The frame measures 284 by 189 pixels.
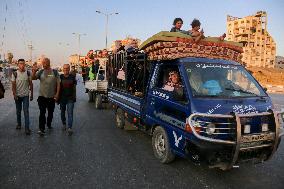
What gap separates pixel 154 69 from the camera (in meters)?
6.71

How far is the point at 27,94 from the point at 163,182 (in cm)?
488

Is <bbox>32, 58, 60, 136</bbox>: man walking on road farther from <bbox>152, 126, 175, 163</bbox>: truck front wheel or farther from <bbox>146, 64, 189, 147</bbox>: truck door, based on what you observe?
<bbox>152, 126, 175, 163</bbox>: truck front wheel

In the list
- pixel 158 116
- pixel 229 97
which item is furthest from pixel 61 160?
pixel 229 97

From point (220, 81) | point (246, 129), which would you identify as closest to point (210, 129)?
point (246, 129)

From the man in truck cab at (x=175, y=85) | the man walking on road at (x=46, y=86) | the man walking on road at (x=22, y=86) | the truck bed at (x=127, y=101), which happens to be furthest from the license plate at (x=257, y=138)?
the man walking on road at (x=22, y=86)

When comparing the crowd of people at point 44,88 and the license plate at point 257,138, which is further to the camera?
the crowd of people at point 44,88

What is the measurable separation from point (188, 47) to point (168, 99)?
3.58ft

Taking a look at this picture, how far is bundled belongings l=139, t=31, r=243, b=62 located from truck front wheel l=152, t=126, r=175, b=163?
4.73 ft

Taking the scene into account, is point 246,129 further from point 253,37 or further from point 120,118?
point 253,37

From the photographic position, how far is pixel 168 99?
231 inches

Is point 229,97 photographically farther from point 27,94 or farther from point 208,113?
point 27,94

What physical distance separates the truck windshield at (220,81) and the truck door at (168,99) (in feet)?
0.78

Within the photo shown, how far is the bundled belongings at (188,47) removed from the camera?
6.08m

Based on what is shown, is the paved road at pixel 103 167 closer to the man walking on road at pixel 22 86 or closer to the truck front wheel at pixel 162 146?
the truck front wheel at pixel 162 146
